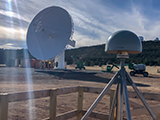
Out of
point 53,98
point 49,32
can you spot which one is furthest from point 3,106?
point 49,32

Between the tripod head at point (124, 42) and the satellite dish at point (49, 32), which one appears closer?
the tripod head at point (124, 42)

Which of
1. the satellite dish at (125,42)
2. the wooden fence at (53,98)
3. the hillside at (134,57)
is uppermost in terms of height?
the hillside at (134,57)

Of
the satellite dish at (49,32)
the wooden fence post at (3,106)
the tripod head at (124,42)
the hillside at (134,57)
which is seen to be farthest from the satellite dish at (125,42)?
the hillside at (134,57)

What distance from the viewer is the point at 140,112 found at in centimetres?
374

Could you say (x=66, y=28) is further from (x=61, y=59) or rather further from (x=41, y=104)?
(x=41, y=104)

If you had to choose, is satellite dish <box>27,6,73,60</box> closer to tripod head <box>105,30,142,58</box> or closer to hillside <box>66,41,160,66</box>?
tripod head <box>105,30,142,58</box>

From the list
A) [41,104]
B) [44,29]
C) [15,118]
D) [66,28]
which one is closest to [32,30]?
[44,29]

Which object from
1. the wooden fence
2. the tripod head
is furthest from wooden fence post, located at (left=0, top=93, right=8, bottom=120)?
the tripod head

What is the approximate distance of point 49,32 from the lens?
23.2m

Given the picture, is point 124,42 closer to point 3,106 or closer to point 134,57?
point 3,106

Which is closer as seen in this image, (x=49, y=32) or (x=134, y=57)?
(x=49, y=32)

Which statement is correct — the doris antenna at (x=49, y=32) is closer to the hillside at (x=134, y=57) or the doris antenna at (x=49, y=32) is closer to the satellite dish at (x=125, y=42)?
the satellite dish at (x=125, y=42)

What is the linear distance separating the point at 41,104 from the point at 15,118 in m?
1.80

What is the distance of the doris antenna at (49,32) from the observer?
73.0 ft
